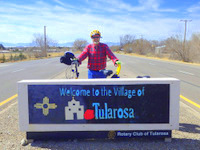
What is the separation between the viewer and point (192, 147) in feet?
9.82

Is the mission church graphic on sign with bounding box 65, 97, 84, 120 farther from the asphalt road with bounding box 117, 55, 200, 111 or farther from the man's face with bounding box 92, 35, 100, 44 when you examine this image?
the asphalt road with bounding box 117, 55, 200, 111

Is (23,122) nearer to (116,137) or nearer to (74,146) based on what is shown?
(74,146)

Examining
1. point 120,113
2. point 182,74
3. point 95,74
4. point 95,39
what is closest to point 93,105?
point 120,113

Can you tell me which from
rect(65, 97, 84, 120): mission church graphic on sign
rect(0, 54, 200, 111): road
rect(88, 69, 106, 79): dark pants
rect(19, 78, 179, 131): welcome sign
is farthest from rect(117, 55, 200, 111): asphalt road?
rect(65, 97, 84, 120): mission church graphic on sign

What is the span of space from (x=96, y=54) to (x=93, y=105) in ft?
3.69

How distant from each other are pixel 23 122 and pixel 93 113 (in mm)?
1112

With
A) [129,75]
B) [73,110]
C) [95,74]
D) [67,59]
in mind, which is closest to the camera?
[73,110]

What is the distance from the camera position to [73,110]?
3.13m

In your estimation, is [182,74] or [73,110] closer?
[73,110]

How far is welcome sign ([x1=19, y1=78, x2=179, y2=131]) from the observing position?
10.3 feet

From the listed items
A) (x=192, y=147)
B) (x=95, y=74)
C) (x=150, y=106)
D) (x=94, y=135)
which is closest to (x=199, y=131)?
(x=192, y=147)

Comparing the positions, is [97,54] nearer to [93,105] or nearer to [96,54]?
[96,54]

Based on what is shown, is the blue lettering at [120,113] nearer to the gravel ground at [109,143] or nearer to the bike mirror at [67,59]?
the gravel ground at [109,143]

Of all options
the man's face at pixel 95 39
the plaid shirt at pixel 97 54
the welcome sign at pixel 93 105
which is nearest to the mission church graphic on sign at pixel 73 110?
the welcome sign at pixel 93 105
